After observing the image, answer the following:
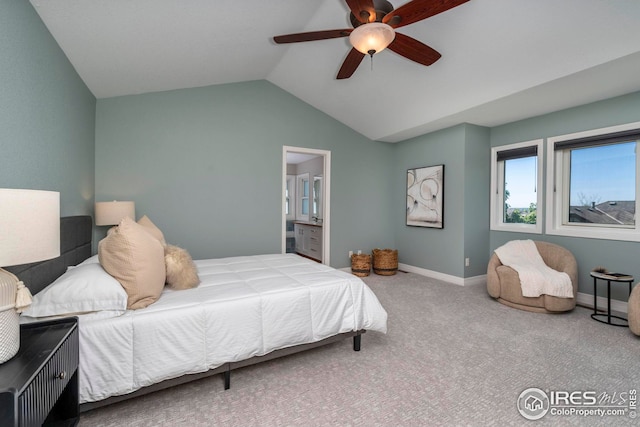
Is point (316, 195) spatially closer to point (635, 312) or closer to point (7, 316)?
point (635, 312)

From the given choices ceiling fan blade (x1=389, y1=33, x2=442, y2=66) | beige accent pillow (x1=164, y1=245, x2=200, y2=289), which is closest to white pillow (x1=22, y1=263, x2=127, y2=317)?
beige accent pillow (x1=164, y1=245, x2=200, y2=289)

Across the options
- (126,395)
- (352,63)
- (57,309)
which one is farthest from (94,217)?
(352,63)

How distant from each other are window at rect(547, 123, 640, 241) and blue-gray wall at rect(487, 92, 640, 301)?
0.08 meters

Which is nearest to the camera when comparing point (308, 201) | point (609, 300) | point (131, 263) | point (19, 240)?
point (19, 240)

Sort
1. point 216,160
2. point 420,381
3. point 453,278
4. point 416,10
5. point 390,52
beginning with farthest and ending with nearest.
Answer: point 453,278 → point 216,160 → point 390,52 → point 420,381 → point 416,10

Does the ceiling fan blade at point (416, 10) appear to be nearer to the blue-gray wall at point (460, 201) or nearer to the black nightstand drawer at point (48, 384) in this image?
the black nightstand drawer at point (48, 384)

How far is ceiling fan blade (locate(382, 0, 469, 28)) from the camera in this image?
178cm

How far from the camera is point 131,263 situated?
171 centimetres

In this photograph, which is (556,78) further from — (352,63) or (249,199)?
(249,199)

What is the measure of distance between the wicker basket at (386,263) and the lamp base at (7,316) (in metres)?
4.43

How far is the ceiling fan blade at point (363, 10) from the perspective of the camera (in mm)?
1823

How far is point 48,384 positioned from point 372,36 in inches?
95.9

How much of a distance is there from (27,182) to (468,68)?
3768 mm

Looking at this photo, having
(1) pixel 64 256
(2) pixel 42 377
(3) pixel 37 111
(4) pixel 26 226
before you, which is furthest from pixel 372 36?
(1) pixel 64 256
